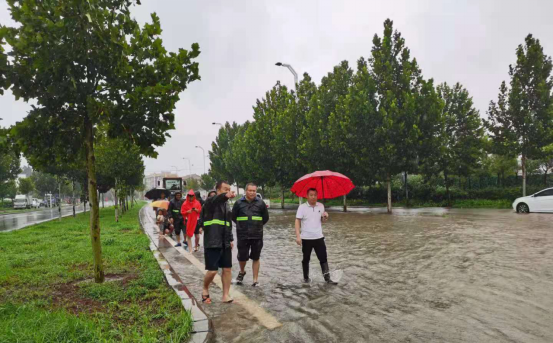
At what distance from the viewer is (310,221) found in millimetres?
6664

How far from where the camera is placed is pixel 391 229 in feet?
47.5

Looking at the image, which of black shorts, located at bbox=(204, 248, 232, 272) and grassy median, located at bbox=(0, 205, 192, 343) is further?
black shorts, located at bbox=(204, 248, 232, 272)

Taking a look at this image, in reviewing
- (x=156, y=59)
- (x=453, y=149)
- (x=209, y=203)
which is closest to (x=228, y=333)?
(x=209, y=203)

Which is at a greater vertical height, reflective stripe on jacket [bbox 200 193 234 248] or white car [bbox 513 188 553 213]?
reflective stripe on jacket [bbox 200 193 234 248]

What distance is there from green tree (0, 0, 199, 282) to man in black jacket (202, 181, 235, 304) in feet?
5.14

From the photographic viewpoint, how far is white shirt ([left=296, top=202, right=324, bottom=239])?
666 cm

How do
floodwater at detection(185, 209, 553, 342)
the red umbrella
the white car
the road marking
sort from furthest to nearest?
1. the white car
2. the red umbrella
3. the road marking
4. floodwater at detection(185, 209, 553, 342)

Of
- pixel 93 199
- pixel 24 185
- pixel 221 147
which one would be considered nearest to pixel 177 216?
pixel 93 199

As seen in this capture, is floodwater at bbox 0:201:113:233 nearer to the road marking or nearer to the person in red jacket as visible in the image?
the person in red jacket

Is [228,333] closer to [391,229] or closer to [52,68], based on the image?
[52,68]

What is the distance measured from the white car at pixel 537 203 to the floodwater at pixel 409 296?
10.7 metres

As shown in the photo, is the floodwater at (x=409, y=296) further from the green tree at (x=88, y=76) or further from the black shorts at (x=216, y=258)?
the green tree at (x=88, y=76)

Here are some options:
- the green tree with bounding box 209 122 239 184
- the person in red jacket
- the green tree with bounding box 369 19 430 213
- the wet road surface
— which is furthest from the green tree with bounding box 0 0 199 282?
the green tree with bounding box 209 122 239 184

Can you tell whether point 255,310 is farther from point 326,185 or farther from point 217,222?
point 326,185
